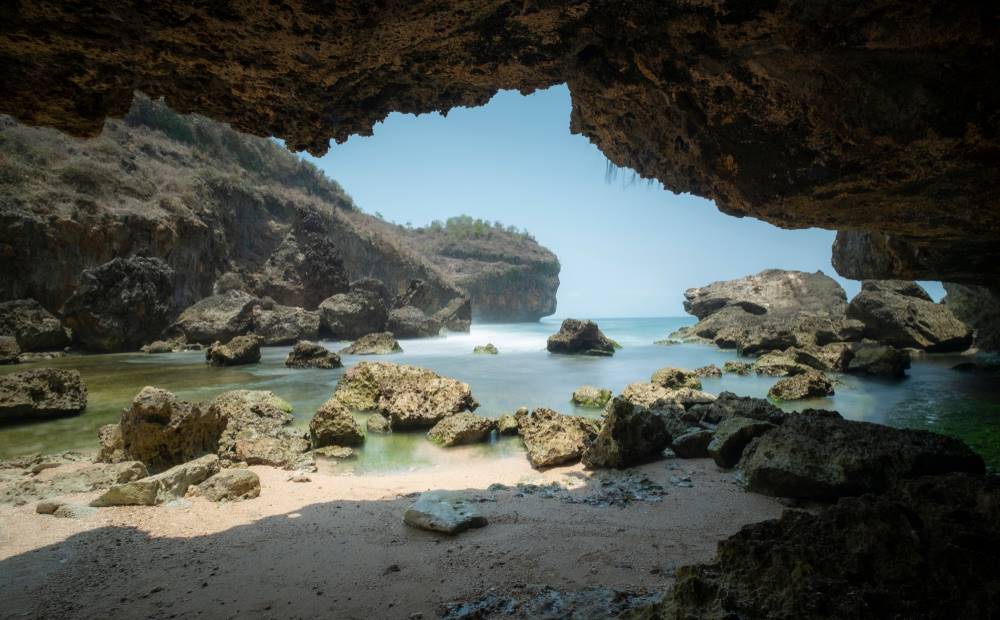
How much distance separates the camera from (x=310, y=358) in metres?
14.8

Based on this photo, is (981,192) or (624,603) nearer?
(624,603)

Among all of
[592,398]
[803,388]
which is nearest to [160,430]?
[592,398]

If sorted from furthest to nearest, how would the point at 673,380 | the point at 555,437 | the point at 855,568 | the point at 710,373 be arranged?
the point at 710,373
the point at 673,380
the point at 555,437
the point at 855,568

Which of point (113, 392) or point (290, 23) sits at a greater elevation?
point (290, 23)

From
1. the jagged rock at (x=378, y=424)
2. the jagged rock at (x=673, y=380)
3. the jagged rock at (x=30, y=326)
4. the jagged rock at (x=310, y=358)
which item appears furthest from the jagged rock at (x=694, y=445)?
the jagged rock at (x=30, y=326)

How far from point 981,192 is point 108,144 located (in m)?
35.2

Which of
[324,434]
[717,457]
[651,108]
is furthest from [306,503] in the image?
[651,108]

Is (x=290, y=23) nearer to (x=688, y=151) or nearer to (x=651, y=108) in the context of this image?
(x=651, y=108)

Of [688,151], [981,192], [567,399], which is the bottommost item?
[567,399]

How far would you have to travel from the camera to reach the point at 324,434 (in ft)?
21.3

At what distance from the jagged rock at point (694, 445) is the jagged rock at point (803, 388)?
543 centimetres

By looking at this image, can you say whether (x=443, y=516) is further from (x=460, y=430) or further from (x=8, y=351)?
(x=8, y=351)

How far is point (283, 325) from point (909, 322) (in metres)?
25.9

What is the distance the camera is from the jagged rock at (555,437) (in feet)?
18.5
